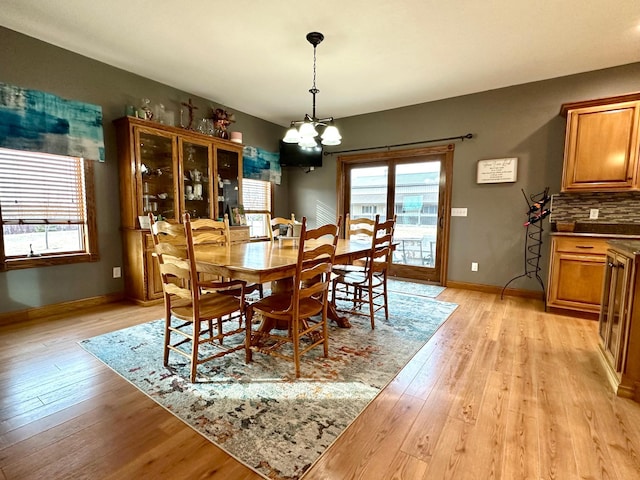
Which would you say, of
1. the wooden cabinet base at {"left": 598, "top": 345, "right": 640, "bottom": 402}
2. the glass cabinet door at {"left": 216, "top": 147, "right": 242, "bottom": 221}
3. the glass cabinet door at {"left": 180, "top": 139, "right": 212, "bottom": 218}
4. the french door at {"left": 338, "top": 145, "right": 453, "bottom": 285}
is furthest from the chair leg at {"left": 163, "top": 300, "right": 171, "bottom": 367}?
the french door at {"left": 338, "top": 145, "right": 453, "bottom": 285}

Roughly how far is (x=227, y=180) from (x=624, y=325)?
173 inches

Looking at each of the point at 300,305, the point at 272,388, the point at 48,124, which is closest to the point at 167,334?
the point at 272,388

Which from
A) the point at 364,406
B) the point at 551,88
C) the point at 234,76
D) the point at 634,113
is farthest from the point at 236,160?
the point at 634,113

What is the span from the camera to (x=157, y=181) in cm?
371

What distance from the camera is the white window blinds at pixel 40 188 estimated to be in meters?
2.81

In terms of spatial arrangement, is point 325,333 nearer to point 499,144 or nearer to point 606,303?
point 606,303

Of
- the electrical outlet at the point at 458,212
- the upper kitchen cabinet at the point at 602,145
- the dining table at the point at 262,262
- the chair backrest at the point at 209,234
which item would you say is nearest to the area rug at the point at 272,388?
the dining table at the point at 262,262

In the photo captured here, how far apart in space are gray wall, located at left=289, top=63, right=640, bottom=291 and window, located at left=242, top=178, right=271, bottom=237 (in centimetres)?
216

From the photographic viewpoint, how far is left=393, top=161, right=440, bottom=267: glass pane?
4.59m

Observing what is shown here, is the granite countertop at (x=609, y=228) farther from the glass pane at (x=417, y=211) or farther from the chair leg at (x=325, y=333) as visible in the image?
the chair leg at (x=325, y=333)

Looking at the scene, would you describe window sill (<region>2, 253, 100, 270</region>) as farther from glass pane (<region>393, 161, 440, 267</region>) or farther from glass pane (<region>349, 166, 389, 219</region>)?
glass pane (<region>393, 161, 440, 267</region>)

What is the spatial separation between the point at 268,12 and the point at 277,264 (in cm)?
209

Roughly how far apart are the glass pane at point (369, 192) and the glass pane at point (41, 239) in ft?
12.6

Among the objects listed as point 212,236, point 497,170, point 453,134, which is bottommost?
point 212,236
